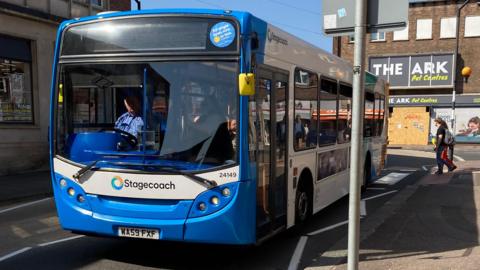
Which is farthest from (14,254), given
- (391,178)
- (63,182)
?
(391,178)

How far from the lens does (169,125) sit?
15.4 ft

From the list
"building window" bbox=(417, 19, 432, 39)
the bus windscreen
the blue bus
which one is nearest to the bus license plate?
the blue bus

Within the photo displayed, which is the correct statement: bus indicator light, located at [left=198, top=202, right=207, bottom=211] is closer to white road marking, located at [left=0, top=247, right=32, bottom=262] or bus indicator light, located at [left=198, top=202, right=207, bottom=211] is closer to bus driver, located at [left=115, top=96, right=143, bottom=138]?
bus driver, located at [left=115, top=96, right=143, bottom=138]

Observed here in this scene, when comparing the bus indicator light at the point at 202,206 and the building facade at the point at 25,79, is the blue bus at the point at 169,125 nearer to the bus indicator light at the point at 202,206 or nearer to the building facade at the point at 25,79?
the bus indicator light at the point at 202,206

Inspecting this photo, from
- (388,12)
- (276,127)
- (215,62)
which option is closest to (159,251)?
(276,127)

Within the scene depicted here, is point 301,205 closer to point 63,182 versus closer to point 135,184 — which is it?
point 135,184

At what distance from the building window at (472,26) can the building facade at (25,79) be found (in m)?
29.6

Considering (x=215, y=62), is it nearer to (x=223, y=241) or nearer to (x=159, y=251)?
(x=223, y=241)

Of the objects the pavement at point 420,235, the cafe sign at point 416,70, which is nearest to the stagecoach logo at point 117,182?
the pavement at point 420,235

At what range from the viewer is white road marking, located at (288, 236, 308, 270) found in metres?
5.23

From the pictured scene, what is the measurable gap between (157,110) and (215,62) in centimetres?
82

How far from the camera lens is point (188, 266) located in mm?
5145

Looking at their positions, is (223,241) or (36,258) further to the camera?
(36,258)

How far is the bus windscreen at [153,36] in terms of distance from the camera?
4559mm
